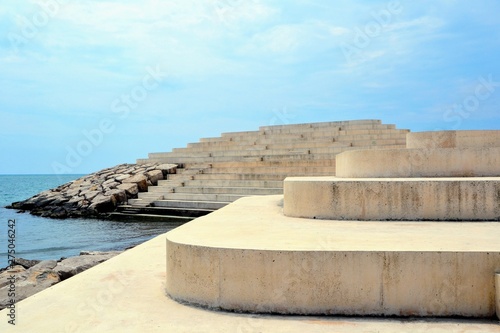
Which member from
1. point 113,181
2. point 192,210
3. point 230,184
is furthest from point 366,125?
point 113,181

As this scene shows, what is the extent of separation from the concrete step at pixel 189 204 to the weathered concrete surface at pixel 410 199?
8.26 m

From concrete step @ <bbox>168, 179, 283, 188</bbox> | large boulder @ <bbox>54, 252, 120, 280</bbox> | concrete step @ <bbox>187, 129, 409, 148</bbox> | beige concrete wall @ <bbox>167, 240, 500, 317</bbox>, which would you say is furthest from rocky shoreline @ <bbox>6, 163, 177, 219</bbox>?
beige concrete wall @ <bbox>167, 240, 500, 317</bbox>

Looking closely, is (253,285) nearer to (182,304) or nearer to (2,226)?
(182,304)

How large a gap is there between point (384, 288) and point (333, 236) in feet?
2.40

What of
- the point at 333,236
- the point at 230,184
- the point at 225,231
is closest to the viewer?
the point at 333,236

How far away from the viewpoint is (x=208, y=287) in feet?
11.6

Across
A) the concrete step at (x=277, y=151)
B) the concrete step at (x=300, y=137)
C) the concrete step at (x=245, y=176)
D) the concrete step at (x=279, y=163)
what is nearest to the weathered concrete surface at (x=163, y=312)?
the concrete step at (x=245, y=176)

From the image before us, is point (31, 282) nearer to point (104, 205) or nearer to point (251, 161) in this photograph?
point (104, 205)

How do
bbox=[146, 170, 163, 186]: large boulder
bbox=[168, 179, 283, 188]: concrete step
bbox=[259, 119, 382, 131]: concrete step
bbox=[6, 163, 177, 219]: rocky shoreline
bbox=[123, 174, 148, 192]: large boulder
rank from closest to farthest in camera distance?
1. bbox=[168, 179, 283, 188]: concrete step
2. bbox=[6, 163, 177, 219]: rocky shoreline
3. bbox=[123, 174, 148, 192]: large boulder
4. bbox=[146, 170, 163, 186]: large boulder
5. bbox=[259, 119, 382, 131]: concrete step

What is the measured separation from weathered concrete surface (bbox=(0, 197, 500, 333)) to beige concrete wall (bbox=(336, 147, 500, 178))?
120 centimetres

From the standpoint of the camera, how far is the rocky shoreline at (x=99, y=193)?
1575 centimetres

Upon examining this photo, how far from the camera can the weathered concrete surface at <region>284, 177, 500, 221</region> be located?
4781 millimetres

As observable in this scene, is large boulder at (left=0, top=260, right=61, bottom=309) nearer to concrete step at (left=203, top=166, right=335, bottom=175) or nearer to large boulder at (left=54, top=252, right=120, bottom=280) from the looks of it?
large boulder at (left=54, top=252, right=120, bottom=280)

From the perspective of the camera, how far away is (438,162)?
18.2 ft
